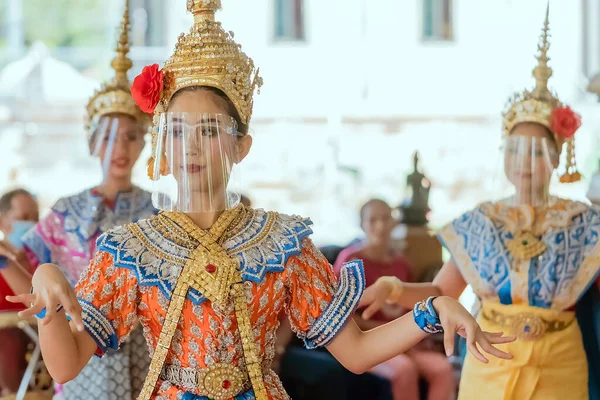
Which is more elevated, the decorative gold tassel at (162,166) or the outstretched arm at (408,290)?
the decorative gold tassel at (162,166)

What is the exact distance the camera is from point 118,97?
3.20m

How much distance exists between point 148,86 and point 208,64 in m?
0.15

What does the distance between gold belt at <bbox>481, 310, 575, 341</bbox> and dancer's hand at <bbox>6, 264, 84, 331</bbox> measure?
1545 millimetres

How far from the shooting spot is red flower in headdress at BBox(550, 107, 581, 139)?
2.94 meters

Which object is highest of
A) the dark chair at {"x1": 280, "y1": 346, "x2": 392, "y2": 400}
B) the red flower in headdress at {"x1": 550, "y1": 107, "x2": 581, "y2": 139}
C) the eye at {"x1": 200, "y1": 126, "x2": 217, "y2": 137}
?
the eye at {"x1": 200, "y1": 126, "x2": 217, "y2": 137}

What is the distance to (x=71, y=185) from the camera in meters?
8.11

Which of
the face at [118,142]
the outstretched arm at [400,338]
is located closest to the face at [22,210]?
the face at [118,142]

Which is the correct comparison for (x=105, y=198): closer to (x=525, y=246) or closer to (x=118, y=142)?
(x=118, y=142)

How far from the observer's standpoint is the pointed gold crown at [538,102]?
296cm

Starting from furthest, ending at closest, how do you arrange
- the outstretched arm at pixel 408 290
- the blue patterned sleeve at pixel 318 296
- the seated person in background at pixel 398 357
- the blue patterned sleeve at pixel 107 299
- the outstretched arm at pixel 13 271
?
the seated person in background at pixel 398 357 → the outstretched arm at pixel 13 271 → the outstretched arm at pixel 408 290 → the blue patterned sleeve at pixel 318 296 → the blue patterned sleeve at pixel 107 299

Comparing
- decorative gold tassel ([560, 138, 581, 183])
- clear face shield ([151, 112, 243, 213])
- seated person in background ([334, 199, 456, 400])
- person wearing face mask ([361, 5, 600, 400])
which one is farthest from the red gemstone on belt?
seated person in background ([334, 199, 456, 400])

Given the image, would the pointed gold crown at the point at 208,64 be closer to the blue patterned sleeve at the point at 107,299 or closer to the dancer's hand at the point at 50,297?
the blue patterned sleeve at the point at 107,299

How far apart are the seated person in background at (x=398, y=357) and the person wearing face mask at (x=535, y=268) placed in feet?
2.97

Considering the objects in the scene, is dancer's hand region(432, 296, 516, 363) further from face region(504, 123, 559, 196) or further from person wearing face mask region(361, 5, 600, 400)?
face region(504, 123, 559, 196)
